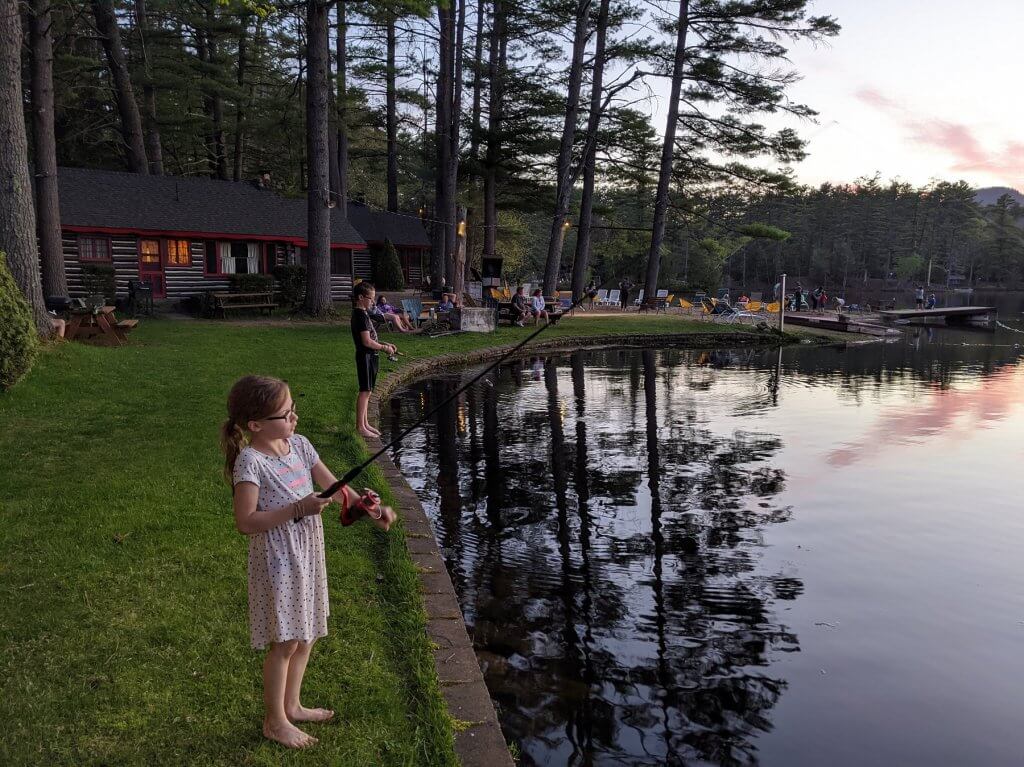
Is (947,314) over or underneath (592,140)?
underneath

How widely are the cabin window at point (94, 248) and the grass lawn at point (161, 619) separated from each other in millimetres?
18343

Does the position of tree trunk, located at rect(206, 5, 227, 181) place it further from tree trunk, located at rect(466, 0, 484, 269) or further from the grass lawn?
the grass lawn

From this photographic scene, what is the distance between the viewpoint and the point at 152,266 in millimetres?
25562

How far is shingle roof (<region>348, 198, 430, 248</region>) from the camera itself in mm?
37375

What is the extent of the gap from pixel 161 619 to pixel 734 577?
4109 mm

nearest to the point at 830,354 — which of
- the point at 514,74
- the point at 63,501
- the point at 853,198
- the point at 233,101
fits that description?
the point at 514,74

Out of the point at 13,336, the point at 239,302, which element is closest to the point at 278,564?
the point at 13,336

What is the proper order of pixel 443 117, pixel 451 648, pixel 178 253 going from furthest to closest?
pixel 443 117 → pixel 178 253 → pixel 451 648

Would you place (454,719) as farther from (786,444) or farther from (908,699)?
(786,444)

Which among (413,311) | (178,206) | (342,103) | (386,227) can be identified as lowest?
(413,311)

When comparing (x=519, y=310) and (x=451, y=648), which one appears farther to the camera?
(x=519, y=310)

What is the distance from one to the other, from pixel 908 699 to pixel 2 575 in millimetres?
5499

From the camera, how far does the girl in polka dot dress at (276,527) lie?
110 inches

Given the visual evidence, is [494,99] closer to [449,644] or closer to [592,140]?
[592,140]
